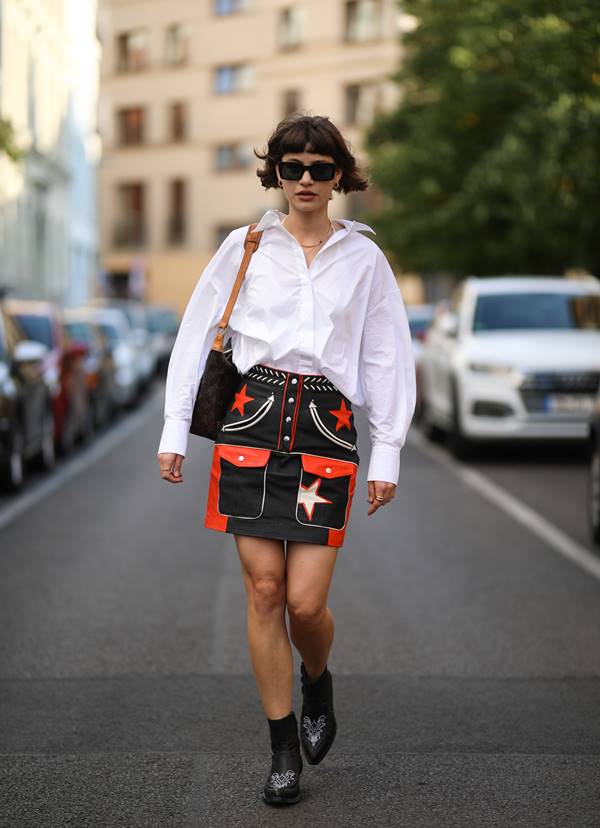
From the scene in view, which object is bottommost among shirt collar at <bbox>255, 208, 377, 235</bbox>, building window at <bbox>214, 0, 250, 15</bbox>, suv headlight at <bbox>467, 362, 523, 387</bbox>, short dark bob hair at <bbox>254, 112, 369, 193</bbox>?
suv headlight at <bbox>467, 362, 523, 387</bbox>

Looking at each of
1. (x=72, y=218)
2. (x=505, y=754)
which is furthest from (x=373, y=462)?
(x=72, y=218)

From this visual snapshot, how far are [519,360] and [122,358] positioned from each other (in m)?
12.1

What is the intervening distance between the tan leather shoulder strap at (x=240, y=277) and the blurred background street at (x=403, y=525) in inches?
17.9

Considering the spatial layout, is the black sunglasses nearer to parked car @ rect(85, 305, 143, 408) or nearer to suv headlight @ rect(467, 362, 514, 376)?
suv headlight @ rect(467, 362, 514, 376)

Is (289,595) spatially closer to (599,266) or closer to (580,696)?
(580,696)

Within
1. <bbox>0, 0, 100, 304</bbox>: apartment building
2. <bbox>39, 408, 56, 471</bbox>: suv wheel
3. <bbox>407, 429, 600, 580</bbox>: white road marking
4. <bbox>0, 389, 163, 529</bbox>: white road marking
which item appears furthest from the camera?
<bbox>0, 0, 100, 304</bbox>: apartment building

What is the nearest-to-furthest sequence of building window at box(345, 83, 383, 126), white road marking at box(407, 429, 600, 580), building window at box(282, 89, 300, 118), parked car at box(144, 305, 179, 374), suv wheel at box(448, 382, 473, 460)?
white road marking at box(407, 429, 600, 580) → suv wheel at box(448, 382, 473, 460) → parked car at box(144, 305, 179, 374) → building window at box(345, 83, 383, 126) → building window at box(282, 89, 300, 118)

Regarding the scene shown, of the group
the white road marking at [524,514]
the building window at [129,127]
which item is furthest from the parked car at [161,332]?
the building window at [129,127]

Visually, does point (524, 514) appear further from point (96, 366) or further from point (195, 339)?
point (96, 366)

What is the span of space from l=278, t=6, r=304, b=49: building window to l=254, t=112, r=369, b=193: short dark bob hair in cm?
5804

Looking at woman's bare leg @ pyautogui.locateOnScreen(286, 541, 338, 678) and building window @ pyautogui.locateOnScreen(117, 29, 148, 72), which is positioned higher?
building window @ pyautogui.locateOnScreen(117, 29, 148, 72)

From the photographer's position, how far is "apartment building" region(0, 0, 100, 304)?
35.8 metres

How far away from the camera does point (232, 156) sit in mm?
64125

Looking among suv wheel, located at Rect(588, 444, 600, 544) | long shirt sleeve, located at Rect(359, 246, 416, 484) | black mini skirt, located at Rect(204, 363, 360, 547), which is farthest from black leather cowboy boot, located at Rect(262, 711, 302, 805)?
suv wheel, located at Rect(588, 444, 600, 544)
